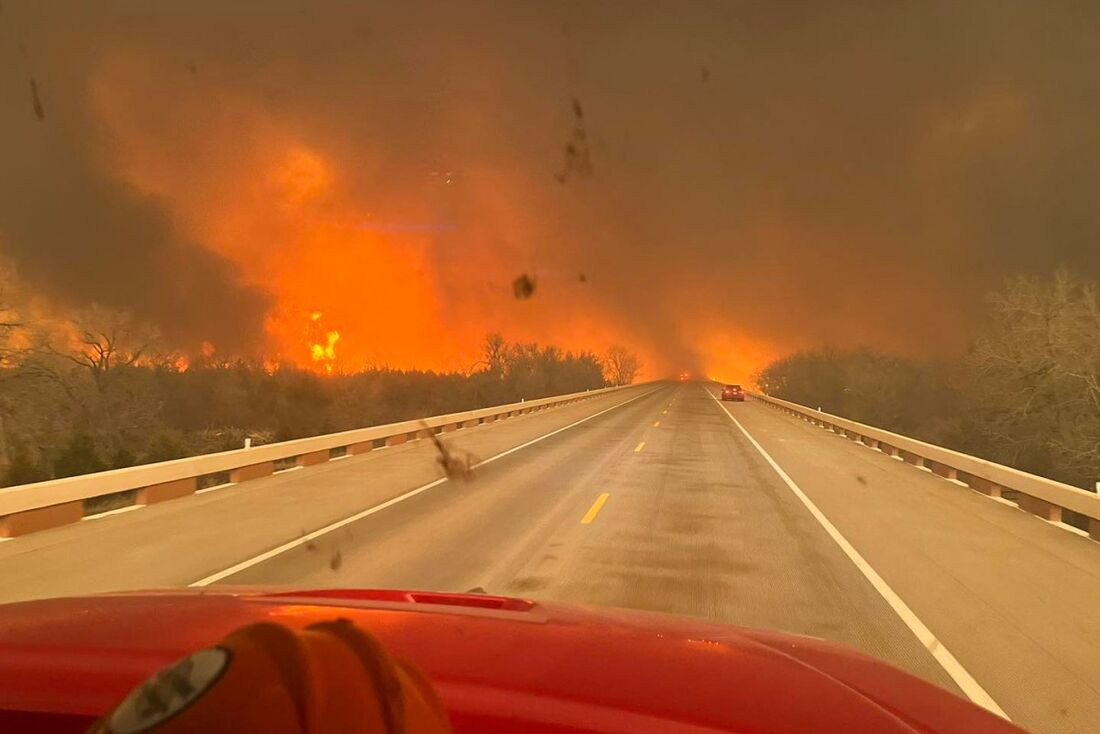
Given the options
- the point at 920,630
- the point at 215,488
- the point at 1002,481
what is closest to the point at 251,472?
the point at 215,488

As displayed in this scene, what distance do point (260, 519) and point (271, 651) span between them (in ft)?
35.5

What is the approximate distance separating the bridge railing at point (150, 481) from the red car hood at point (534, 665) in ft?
24.2

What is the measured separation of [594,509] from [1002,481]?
744 cm

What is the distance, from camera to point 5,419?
874 inches

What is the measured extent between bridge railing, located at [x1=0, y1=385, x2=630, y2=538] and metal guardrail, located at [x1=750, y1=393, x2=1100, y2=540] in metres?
13.3

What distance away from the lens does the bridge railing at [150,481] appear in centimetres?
1009

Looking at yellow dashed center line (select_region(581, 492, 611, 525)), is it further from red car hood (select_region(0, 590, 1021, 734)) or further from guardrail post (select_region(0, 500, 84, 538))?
red car hood (select_region(0, 590, 1021, 734))

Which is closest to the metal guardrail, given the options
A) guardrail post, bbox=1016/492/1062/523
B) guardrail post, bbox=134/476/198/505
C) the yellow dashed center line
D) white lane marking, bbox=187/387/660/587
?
guardrail post, bbox=1016/492/1062/523

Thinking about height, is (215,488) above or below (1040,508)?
above

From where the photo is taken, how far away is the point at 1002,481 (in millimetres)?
14141

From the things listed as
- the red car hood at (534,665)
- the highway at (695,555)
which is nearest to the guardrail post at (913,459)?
the highway at (695,555)

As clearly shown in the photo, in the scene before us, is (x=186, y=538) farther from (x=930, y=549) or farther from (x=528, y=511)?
(x=930, y=549)

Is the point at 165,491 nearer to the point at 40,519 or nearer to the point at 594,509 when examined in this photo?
the point at 40,519

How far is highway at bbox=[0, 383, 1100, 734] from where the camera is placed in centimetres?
619
